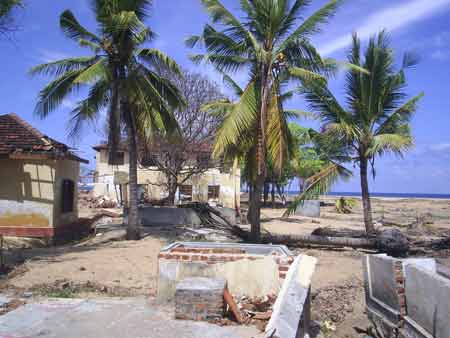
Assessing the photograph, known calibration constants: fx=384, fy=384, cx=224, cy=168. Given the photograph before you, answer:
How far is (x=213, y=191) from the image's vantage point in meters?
31.6

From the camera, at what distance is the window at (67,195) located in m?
14.6

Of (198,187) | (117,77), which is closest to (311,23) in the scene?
(117,77)

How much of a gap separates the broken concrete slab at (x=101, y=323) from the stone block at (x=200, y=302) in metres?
0.11

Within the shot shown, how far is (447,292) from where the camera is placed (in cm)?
473

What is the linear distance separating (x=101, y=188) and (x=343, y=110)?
83.0 feet

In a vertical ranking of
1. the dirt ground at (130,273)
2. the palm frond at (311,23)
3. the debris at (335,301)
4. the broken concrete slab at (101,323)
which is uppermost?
the palm frond at (311,23)

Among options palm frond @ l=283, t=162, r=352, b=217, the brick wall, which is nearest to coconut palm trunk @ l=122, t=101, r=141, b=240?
palm frond @ l=283, t=162, r=352, b=217

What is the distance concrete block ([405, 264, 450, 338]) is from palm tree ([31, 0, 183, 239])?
9.55m

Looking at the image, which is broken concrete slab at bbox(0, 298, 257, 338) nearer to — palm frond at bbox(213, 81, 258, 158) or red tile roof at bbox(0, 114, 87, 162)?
palm frond at bbox(213, 81, 258, 158)

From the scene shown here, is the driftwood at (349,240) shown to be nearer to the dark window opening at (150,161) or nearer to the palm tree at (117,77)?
the palm tree at (117,77)

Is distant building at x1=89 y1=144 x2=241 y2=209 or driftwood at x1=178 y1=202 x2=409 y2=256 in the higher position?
distant building at x1=89 y1=144 x2=241 y2=209

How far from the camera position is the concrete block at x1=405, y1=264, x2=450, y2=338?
15.7 ft

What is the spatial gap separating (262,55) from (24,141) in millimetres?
8787

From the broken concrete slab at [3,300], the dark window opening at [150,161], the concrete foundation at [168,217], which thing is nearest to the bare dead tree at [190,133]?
the dark window opening at [150,161]
